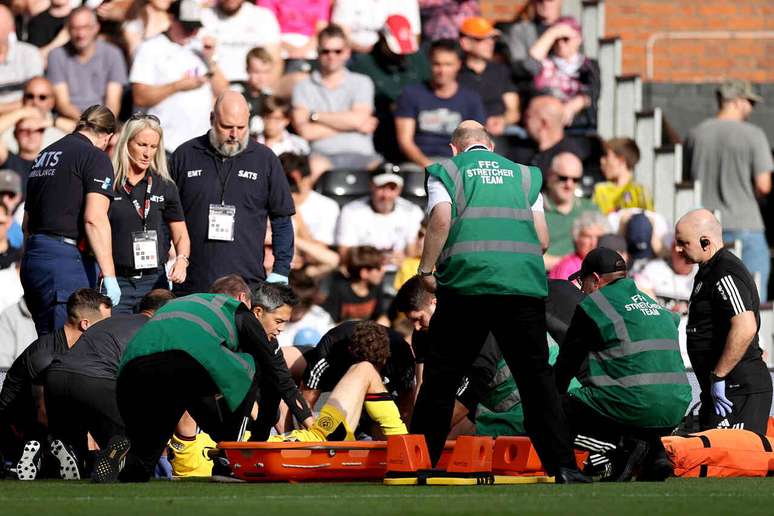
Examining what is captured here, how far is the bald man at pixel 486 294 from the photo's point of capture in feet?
27.7

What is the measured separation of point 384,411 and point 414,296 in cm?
75

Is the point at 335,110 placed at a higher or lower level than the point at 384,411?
higher

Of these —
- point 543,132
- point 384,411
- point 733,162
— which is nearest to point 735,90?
point 733,162

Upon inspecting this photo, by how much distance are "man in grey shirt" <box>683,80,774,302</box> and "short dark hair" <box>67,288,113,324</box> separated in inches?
297

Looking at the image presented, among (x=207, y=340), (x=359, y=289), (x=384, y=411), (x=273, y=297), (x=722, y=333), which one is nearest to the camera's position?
(x=207, y=340)

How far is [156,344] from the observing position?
8.79 m

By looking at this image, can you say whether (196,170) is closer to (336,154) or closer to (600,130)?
(336,154)

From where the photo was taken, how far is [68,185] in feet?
33.5

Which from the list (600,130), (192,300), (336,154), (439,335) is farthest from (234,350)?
(600,130)

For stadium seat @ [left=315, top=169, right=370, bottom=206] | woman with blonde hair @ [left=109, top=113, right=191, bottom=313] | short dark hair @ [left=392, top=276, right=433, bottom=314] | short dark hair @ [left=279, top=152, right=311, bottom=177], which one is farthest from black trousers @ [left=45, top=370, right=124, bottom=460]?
stadium seat @ [left=315, top=169, right=370, bottom=206]

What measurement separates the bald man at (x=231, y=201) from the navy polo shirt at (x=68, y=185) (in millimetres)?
683

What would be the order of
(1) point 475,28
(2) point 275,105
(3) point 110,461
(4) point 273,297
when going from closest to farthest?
(3) point 110,461 < (4) point 273,297 < (2) point 275,105 < (1) point 475,28

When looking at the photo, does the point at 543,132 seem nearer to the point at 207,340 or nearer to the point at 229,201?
the point at 229,201

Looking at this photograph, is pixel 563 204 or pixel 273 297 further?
pixel 563 204
